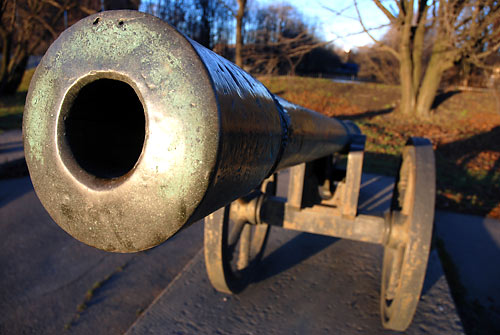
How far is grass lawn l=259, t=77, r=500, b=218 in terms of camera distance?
606 centimetres

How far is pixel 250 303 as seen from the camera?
2516 mm

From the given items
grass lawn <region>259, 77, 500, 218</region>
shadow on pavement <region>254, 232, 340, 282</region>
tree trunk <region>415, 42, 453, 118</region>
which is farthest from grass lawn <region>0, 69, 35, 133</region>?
tree trunk <region>415, 42, 453, 118</region>

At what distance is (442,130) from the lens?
10977 mm

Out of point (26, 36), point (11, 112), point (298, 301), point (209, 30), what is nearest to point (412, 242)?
point (298, 301)

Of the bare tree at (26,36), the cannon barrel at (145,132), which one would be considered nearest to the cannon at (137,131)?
the cannon barrel at (145,132)

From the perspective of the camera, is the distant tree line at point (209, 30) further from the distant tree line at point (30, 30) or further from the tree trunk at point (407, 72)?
the tree trunk at point (407, 72)

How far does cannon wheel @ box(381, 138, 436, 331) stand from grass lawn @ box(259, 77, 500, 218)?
11.1ft

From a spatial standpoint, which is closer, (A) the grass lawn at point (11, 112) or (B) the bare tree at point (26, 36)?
(A) the grass lawn at point (11, 112)

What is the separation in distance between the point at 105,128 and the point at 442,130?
481 inches

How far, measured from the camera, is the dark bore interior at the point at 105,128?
0.72 metres

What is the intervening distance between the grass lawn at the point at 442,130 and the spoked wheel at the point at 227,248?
374 cm

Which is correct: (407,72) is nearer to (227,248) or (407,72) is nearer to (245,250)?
(245,250)

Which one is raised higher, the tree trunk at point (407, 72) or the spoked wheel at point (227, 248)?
the tree trunk at point (407, 72)

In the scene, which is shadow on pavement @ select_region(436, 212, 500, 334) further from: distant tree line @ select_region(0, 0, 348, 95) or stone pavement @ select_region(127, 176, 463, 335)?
distant tree line @ select_region(0, 0, 348, 95)
